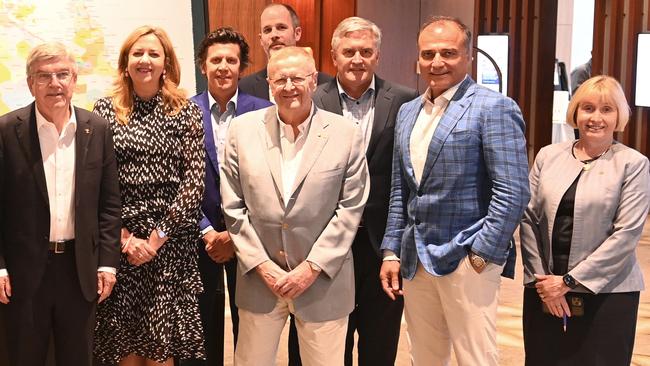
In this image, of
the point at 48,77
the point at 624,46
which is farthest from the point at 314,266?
the point at 624,46

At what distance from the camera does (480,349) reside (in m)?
3.22

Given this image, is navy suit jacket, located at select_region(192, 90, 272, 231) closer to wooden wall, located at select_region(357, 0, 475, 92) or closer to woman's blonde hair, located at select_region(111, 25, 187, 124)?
woman's blonde hair, located at select_region(111, 25, 187, 124)

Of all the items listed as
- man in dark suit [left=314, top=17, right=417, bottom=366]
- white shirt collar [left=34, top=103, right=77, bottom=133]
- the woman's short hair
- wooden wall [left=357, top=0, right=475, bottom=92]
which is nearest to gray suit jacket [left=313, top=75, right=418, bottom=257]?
man in dark suit [left=314, top=17, right=417, bottom=366]

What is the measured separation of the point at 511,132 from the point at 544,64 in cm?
841

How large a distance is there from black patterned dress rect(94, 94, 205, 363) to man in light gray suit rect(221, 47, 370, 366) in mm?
230

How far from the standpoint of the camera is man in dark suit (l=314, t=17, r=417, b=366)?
3.64m

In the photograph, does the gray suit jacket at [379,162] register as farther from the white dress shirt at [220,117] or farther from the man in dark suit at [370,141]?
the white dress shirt at [220,117]

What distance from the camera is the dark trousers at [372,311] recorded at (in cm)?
369

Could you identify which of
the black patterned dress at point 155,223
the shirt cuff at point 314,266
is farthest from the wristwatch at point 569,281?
the black patterned dress at point 155,223

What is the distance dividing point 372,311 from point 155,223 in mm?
1058

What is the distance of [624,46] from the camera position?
10422 millimetres

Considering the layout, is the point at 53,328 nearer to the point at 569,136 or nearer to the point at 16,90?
the point at 16,90

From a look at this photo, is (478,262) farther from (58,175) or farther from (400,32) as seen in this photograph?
(400,32)

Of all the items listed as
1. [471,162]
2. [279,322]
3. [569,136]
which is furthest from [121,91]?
[569,136]
